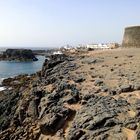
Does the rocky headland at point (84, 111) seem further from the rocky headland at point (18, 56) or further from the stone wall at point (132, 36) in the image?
the rocky headland at point (18, 56)

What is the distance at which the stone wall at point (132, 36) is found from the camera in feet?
105

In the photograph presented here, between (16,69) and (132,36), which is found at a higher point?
(132,36)

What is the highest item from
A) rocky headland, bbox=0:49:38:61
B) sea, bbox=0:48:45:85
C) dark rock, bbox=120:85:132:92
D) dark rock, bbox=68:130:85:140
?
dark rock, bbox=120:85:132:92

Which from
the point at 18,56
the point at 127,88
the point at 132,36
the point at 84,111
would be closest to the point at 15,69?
the point at 132,36

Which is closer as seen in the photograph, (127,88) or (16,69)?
(127,88)

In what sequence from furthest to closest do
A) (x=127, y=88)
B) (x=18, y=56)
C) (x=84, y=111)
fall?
(x=18, y=56) < (x=127, y=88) < (x=84, y=111)

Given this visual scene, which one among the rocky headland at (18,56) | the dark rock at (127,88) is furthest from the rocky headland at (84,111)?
the rocky headland at (18,56)

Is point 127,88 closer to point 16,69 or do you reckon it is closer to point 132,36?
point 132,36

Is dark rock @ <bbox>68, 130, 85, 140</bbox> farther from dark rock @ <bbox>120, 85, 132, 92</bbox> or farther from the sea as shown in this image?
the sea

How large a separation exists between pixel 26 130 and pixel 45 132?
141 centimetres

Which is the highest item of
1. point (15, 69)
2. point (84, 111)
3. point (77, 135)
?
point (84, 111)

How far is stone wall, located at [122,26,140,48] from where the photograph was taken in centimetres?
3212

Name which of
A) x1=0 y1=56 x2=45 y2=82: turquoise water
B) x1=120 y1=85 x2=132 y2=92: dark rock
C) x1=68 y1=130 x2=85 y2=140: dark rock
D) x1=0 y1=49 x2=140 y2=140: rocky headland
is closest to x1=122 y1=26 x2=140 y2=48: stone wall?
x1=0 y1=49 x2=140 y2=140: rocky headland

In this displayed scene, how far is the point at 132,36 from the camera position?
107 ft
